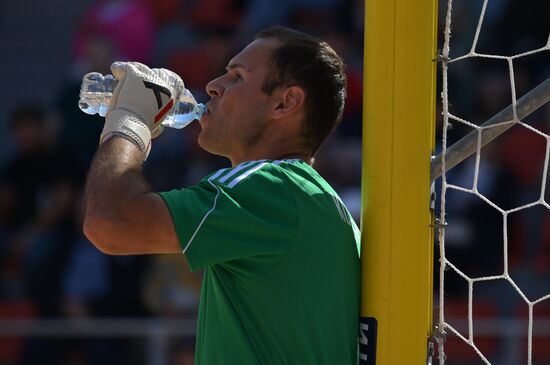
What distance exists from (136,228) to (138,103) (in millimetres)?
376

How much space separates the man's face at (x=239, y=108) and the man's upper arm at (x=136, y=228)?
0.43 metres

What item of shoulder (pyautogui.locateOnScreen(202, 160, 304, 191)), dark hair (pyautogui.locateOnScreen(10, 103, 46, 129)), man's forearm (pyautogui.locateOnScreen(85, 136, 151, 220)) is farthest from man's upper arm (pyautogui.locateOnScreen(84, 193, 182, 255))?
dark hair (pyautogui.locateOnScreen(10, 103, 46, 129))

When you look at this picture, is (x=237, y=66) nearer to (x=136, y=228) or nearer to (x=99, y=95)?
(x=99, y=95)

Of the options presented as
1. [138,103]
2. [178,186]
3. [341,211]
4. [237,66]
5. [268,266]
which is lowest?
[268,266]

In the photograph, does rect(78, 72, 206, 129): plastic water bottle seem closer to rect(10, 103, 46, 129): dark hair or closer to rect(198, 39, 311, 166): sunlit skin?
rect(198, 39, 311, 166): sunlit skin

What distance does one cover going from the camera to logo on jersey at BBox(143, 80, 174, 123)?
8.73 feet

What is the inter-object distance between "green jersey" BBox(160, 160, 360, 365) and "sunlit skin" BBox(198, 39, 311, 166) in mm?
191

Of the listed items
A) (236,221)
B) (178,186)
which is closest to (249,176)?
(236,221)

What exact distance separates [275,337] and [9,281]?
6.00 metres

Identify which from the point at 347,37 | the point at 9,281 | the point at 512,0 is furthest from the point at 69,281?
the point at 512,0

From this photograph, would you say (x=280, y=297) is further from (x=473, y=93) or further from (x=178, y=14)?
(x=178, y=14)

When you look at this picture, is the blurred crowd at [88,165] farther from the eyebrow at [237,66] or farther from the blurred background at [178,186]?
the eyebrow at [237,66]

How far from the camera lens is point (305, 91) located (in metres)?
2.81

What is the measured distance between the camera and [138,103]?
2635mm
